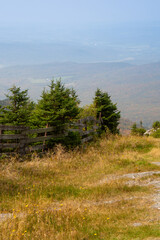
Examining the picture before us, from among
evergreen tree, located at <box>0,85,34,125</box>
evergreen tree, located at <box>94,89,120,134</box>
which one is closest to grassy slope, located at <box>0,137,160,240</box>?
evergreen tree, located at <box>0,85,34,125</box>

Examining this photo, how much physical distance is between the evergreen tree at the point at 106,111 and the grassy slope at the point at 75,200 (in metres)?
13.5

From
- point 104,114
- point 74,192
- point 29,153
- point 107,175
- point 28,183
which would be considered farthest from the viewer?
point 104,114

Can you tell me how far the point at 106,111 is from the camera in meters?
27.8

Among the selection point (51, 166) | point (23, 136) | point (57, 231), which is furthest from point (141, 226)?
point (23, 136)

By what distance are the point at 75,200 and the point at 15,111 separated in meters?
9.18

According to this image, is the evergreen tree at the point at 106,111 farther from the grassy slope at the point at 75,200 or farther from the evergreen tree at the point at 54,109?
the grassy slope at the point at 75,200

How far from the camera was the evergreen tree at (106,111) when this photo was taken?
2731 centimetres

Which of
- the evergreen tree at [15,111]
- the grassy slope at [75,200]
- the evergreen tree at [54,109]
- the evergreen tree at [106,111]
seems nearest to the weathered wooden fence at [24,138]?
the evergreen tree at [54,109]

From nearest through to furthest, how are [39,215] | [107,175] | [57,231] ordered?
1. [57,231]
2. [39,215]
3. [107,175]

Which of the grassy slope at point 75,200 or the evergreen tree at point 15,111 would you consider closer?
the grassy slope at point 75,200

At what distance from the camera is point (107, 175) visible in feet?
35.1

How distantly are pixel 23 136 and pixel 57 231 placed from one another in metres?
8.22

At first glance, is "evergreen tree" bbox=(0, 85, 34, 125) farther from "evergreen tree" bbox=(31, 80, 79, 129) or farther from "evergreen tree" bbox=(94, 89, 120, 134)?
"evergreen tree" bbox=(94, 89, 120, 134)

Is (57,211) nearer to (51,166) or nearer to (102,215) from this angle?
(102,215)
